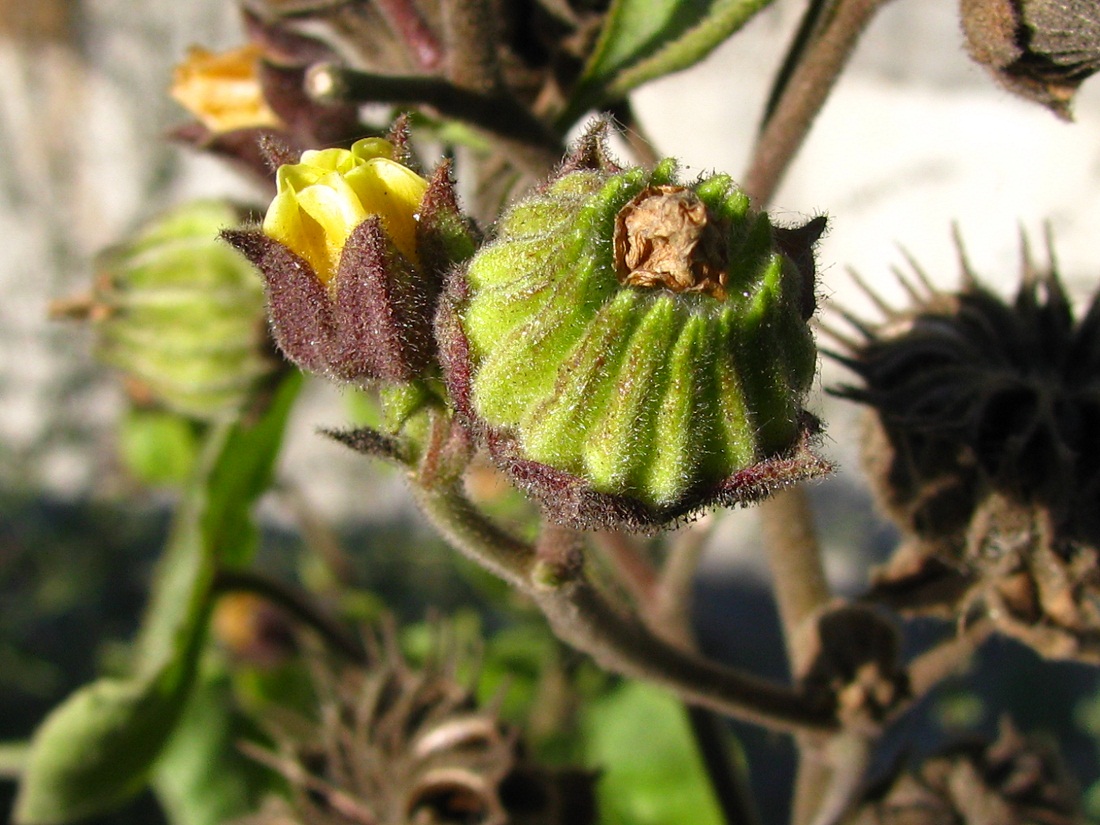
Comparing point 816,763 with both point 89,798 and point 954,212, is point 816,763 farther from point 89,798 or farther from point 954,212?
point 954,212

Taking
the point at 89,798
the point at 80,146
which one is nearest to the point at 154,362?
the point at 89,798

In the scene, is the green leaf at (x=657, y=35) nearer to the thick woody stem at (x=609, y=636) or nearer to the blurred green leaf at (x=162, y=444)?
the thick woody stem at (x=609, y=636)

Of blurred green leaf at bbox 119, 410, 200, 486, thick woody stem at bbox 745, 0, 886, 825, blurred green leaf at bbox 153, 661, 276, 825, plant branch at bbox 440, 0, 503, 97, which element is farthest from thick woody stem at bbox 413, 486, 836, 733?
blurred green leaf at bbox 119, 410, 200, 486

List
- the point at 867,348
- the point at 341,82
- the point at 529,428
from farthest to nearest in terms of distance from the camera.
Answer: the point at 867,348 → the point at 341,82 → the point at 529,428

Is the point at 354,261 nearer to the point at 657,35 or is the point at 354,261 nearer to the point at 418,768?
the point at 657,35

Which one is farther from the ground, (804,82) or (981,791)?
(804,82)

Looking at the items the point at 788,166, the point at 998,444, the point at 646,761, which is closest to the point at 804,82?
the point at 788,166

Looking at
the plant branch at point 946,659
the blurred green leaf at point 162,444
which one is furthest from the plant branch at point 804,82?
the blurred green leaf at point 162,444
